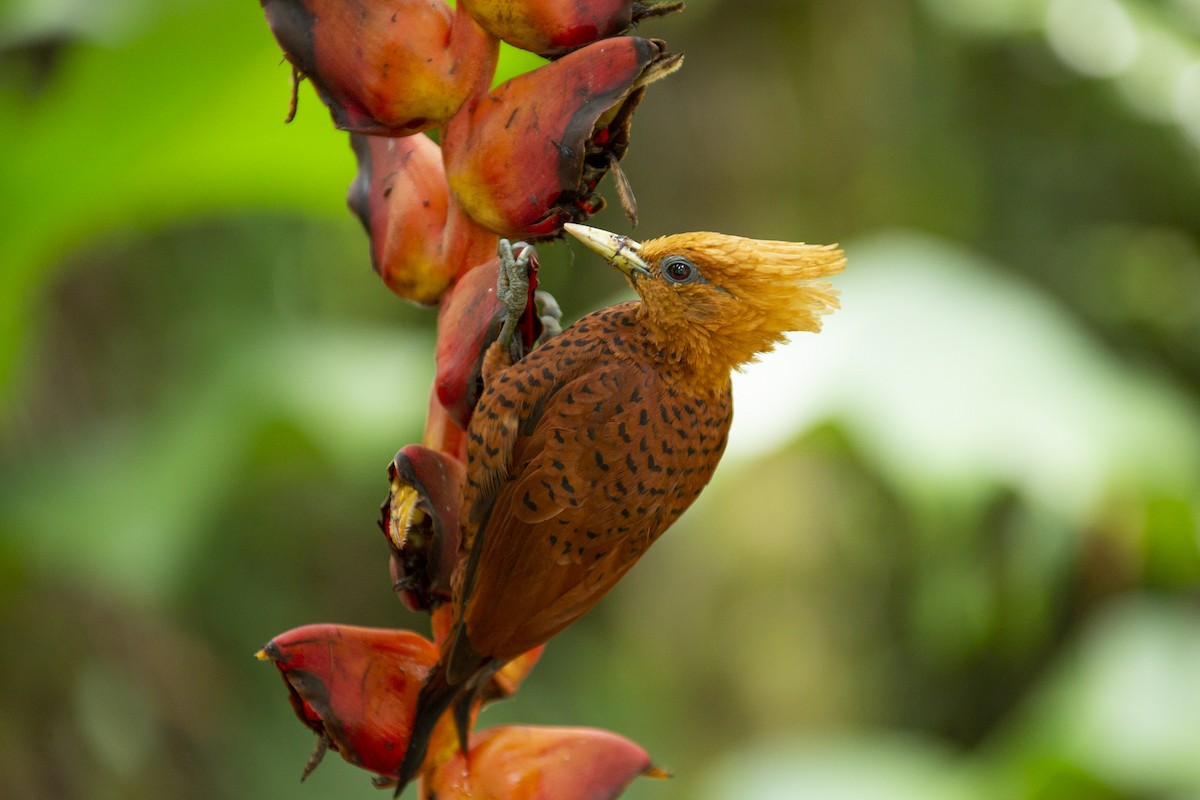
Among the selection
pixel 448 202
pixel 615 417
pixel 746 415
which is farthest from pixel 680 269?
pixel 746 415

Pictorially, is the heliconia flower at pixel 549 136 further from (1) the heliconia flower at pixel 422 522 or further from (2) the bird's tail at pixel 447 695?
(2) the bird's tail at pixel 447 695

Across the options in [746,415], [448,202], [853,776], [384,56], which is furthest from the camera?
[853,776]

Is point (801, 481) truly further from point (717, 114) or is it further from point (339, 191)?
point (339, 191)

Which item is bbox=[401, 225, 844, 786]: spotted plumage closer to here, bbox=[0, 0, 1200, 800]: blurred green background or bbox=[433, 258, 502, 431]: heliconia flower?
bbox=[433, 258, 502, 431]: heliconia flower

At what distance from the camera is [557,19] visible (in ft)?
2.67

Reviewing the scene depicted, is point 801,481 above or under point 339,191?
under

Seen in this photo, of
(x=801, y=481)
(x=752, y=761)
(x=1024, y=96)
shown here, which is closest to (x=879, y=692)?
(x=801, y=481)

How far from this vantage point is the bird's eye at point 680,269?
1107 mm

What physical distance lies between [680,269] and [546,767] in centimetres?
46

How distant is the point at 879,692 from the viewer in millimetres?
4477

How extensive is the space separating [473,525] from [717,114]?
3114 millimetres

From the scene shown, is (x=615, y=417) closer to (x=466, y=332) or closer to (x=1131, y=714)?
(x=466, y=332)

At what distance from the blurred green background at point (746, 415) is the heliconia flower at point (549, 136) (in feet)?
4.61

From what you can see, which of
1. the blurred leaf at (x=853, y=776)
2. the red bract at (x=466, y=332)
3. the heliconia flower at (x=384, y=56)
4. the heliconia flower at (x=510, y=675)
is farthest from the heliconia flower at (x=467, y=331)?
the blurred leaf at (x=853, y=776)
